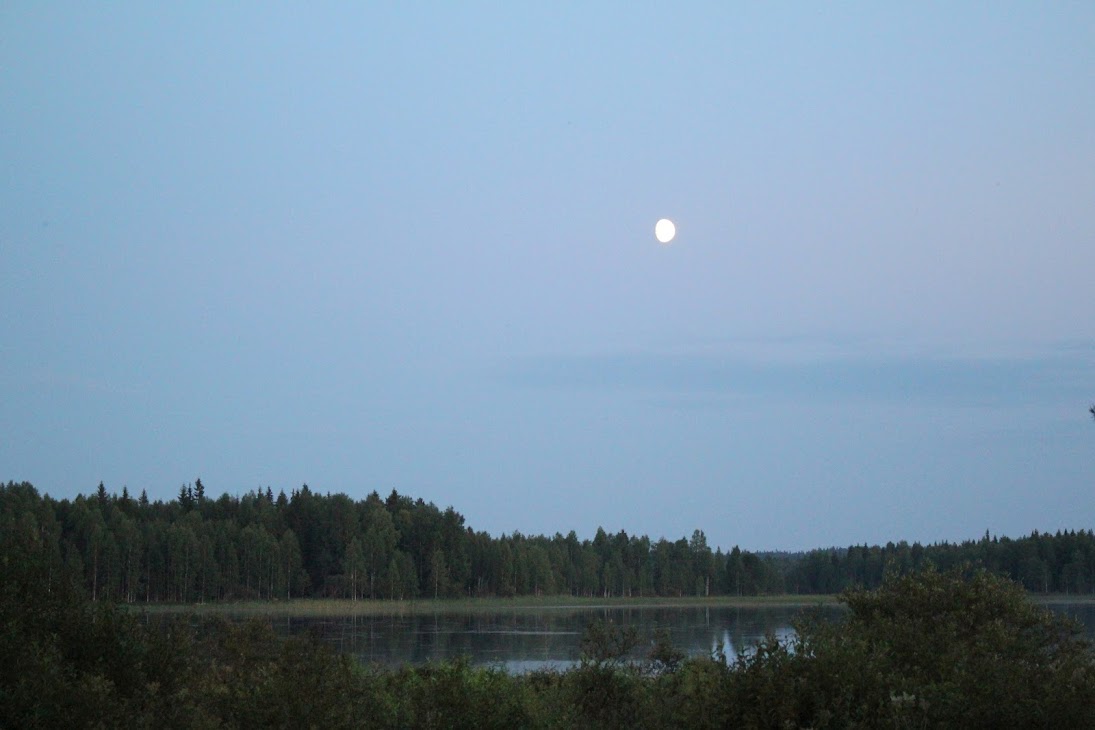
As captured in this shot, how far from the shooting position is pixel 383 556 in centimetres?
12825

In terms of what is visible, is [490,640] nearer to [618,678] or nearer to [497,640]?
[497,640]

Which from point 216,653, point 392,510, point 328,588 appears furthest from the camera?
point 392,510

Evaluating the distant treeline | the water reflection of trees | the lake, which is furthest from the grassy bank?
the lake

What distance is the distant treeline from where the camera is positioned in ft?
358

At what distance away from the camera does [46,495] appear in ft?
383

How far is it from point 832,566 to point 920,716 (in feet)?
559

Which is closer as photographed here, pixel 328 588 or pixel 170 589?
pixel 170 589

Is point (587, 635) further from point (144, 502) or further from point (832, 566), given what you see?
point (832, 566)

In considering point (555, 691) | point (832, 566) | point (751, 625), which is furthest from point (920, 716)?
point (832, 566)

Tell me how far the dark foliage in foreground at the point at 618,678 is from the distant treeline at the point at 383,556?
73.9 m

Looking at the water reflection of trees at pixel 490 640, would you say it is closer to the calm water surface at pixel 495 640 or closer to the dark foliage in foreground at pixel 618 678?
the calm water surface at pixel 495 640

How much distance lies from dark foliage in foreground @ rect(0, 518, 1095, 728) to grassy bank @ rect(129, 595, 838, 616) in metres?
78.0

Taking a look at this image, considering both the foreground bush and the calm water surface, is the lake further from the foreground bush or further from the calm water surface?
the foreground bush

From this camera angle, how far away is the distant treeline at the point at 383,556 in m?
109
